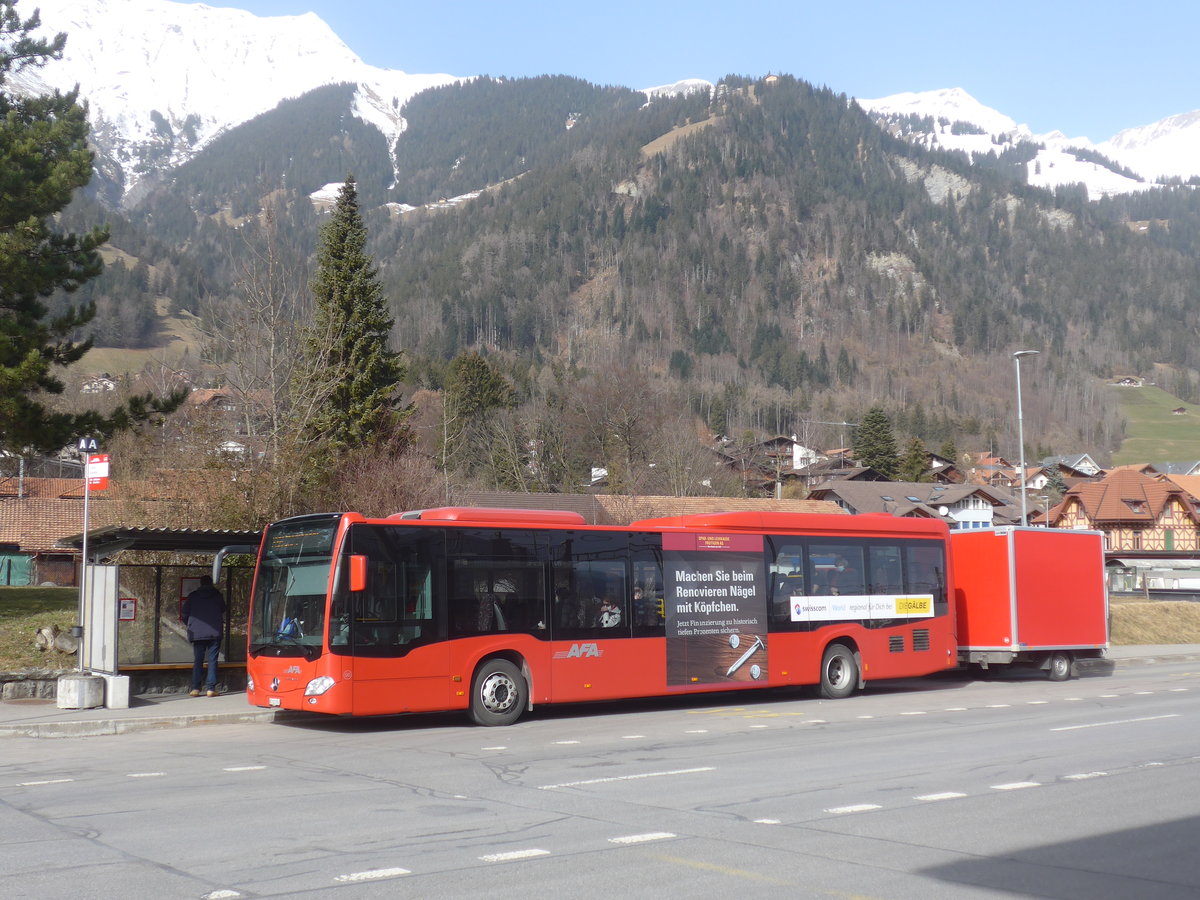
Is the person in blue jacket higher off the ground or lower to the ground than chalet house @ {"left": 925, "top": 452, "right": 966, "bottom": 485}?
lower

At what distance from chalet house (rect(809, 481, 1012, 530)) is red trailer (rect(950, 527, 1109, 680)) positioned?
72.5 m

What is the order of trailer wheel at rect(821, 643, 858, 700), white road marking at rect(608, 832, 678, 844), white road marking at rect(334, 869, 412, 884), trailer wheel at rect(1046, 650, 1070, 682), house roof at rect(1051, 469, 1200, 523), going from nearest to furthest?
white road marking at rect(334, 869, 412, 884), white road marking at rect(608, 832, 678, 844), trailer wheel at rect(821, 643, 858, 700), trailer wheel at rect(1046, 650, 1070, 682), house roof at rect(1051, 469, 1200, 523)

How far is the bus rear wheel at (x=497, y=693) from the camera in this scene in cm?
1586

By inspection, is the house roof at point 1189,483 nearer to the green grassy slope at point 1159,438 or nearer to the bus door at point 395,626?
the green grassy slope at point 1159,438

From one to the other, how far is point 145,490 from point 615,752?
15380 millimetres

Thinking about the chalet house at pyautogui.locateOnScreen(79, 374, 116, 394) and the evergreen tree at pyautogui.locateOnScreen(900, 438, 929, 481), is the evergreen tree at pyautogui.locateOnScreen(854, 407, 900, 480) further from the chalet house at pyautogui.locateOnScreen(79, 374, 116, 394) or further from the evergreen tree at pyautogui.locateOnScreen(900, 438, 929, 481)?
the chalet house at pyautogui.locateOnScreen(79, 374, 116, 394)

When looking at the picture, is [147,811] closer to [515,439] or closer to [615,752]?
[615,752]

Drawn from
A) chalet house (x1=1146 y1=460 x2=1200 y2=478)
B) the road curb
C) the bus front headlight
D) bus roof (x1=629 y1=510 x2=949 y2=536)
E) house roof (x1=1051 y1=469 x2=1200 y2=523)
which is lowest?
the road curb

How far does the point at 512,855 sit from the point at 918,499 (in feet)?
345

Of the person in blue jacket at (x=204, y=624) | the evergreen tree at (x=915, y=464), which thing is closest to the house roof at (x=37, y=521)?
the person in blue jacket at (x=204, y=624)

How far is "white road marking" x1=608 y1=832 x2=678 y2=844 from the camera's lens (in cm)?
827

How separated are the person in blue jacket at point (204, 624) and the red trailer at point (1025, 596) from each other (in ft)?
45.1

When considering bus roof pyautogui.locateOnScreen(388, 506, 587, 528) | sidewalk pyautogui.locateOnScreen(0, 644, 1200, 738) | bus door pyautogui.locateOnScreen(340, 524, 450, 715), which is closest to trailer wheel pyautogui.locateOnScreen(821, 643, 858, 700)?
bus roof pyautogui.locateOnScreen(388, 506, 587, 528)

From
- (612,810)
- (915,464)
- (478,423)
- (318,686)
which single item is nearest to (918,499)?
(915,464)
